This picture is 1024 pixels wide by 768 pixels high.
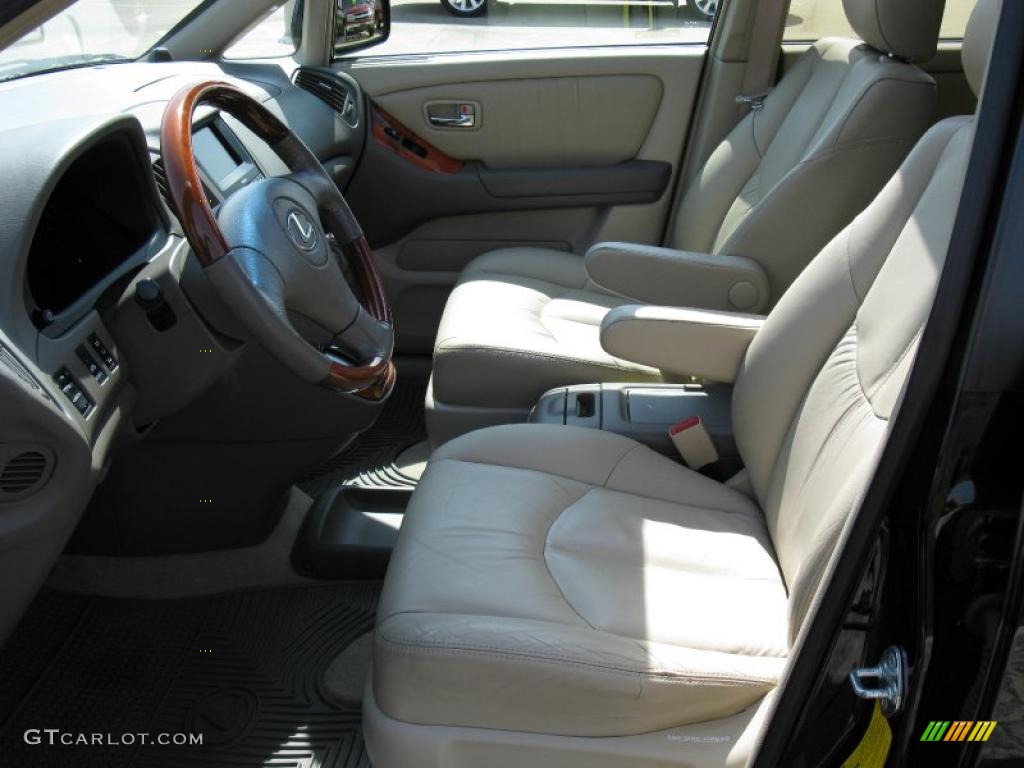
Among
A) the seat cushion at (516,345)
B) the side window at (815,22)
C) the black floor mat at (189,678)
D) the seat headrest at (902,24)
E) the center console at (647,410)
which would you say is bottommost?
the black floor mat at (189,678)

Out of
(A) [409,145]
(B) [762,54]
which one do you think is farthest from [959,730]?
(A) [409,145]

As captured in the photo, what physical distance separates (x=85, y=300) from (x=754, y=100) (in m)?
1.81

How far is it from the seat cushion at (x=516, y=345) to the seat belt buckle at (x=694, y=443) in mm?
313

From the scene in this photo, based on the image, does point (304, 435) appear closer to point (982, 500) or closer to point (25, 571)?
point (25, 571)

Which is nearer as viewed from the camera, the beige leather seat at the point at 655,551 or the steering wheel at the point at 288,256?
the beige leather seat at the point at 655,551

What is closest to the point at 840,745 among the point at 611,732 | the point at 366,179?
the point at 611,732

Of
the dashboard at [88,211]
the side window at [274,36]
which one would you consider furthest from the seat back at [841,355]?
the side window at [274,36]

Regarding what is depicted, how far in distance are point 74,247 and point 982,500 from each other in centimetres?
122

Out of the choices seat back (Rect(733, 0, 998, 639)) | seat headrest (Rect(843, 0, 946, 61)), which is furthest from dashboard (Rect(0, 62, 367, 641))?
seat headrest (Rect(843, 0, 946, 61))

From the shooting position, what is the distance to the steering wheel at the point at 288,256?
1.36 m

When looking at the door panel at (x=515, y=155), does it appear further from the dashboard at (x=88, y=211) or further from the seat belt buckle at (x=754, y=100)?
the dashboard at (x=88, y=211)

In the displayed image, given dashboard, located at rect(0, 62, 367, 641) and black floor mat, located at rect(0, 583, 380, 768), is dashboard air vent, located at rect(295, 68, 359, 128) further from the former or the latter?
black floor mat, located at rect(0, 583, 380, 768)

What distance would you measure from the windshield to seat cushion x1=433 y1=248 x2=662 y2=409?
92cm

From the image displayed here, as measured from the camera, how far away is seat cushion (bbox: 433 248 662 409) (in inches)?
82.0
